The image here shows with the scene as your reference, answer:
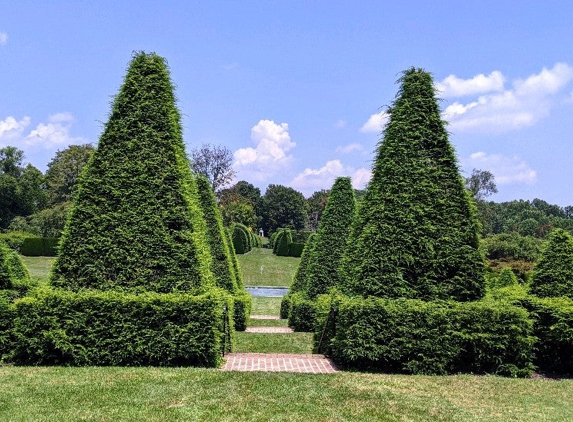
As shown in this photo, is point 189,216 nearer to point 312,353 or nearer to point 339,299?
point 339,299

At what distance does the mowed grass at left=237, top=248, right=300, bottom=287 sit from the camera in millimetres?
40656

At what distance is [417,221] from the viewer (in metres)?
8.92

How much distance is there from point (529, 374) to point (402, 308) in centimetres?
251

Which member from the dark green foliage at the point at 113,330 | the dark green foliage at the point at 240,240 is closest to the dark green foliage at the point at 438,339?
the dark green foliage at the point at 113,330

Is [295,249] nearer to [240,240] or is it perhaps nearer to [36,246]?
[240,240]

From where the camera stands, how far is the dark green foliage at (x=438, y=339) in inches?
309

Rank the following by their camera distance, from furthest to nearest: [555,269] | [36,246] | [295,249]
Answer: [295,249] → [36,246] → [555,269]

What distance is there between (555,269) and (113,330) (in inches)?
355

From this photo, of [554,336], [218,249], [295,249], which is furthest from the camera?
[295,249]

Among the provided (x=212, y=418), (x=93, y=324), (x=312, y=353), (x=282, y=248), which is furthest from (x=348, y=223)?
(x=282, y=248)

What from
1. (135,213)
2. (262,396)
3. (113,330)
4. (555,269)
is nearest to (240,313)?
(135,213)

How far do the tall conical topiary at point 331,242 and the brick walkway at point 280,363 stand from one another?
5.21 metres

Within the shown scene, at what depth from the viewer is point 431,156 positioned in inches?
366

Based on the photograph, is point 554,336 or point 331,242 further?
point 331,242
